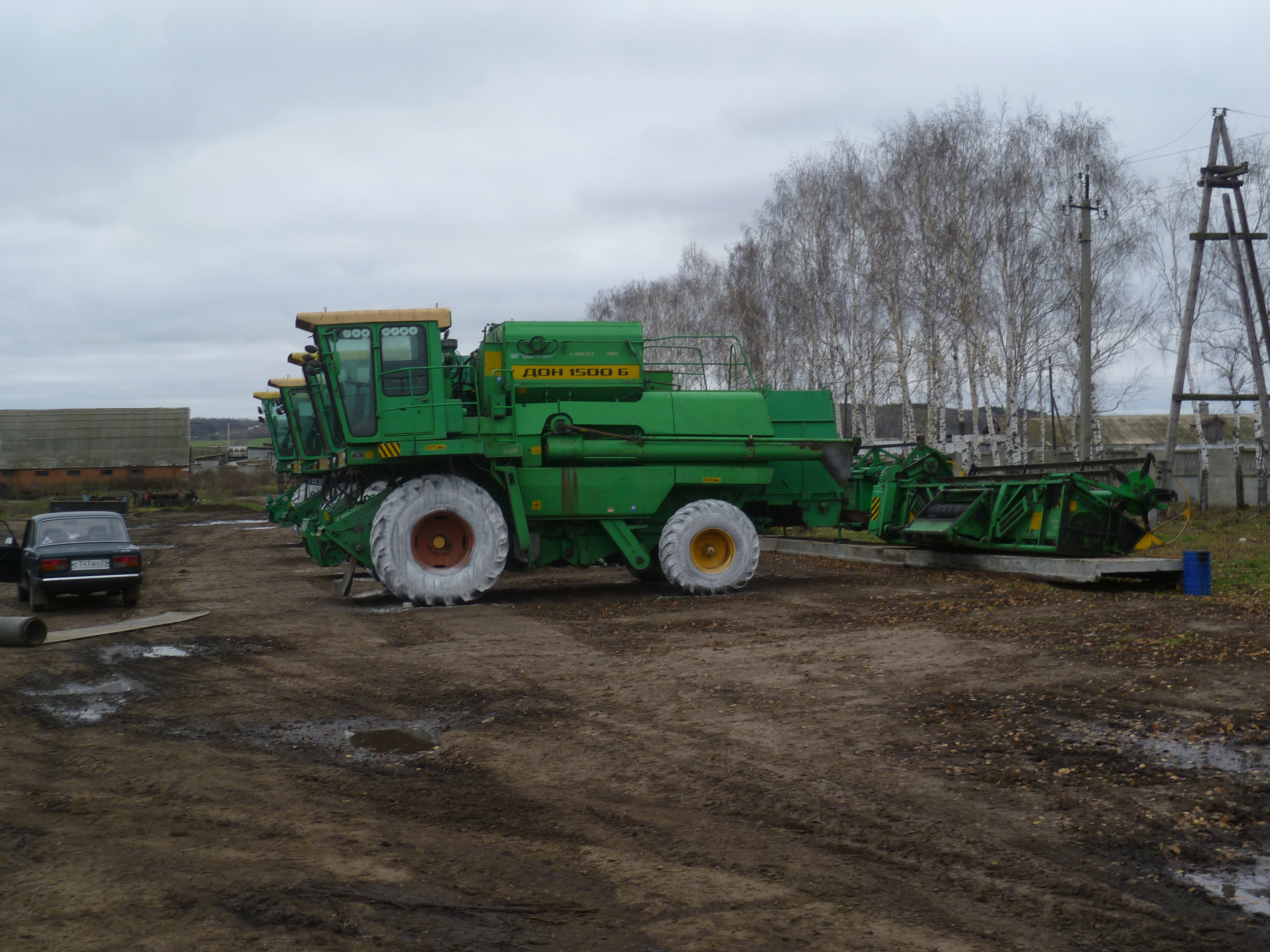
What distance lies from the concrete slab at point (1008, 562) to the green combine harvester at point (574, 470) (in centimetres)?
28

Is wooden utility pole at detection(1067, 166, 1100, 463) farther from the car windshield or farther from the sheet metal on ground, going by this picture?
the car windshield

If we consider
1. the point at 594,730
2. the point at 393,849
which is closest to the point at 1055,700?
the point at 594,730

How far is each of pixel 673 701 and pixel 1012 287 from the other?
25.0 meters

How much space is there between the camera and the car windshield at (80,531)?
14953mm

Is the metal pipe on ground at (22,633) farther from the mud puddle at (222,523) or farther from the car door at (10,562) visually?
the mud puddle at (222,523)

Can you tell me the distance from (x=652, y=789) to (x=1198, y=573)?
370 inches

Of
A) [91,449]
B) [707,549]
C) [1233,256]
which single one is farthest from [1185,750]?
[91,449]

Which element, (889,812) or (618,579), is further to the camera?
(618,579)

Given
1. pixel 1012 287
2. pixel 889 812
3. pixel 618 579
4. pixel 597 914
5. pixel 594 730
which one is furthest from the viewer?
pixel 1012 287

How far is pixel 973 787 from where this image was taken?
5551 mm

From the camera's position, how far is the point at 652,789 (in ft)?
18.8

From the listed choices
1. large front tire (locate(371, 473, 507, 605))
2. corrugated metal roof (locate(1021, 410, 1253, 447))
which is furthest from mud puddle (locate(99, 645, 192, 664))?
corrugated metal roof (locate(1021, 410, 1253, 447))

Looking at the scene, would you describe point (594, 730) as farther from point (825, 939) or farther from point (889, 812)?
point (825, 939)

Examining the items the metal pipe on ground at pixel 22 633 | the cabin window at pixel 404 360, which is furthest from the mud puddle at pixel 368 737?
the cabin window at pixel 404 360
